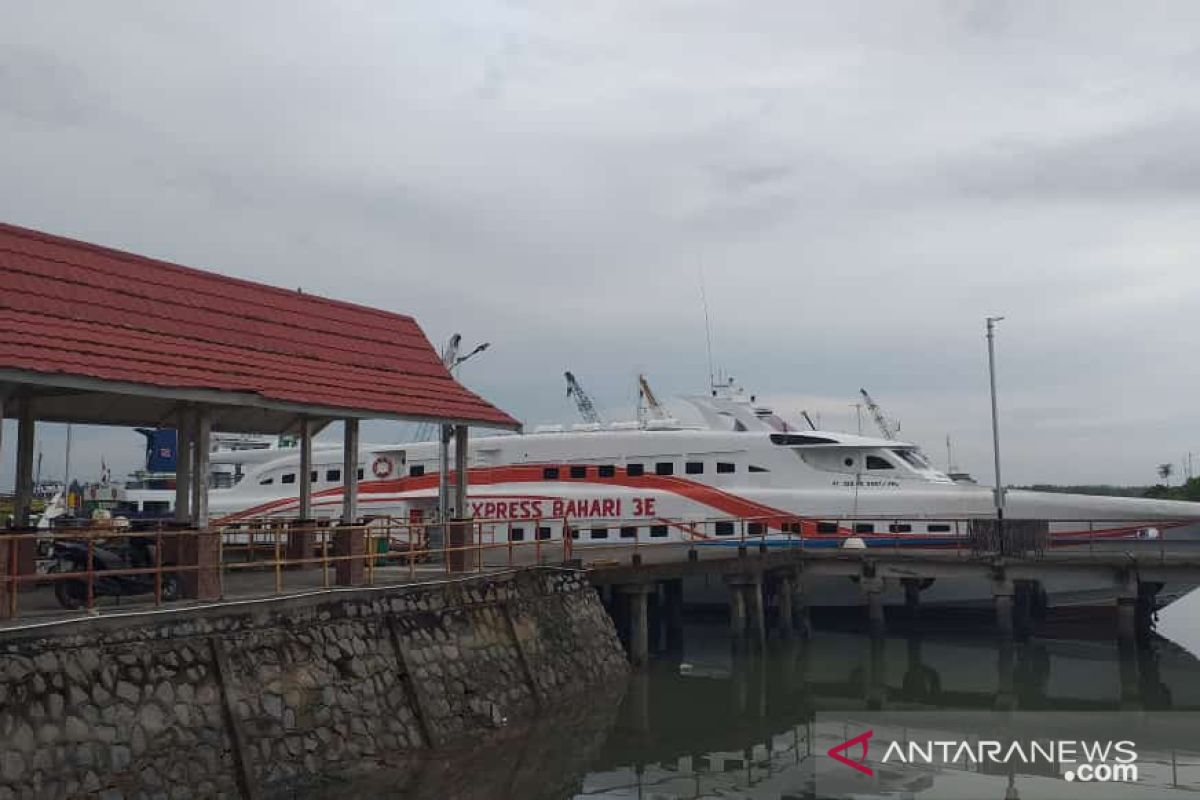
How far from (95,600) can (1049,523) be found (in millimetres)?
22818

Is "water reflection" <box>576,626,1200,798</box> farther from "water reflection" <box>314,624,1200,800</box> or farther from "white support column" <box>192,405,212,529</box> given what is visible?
"white support column" <box>192,405,212,529</box>

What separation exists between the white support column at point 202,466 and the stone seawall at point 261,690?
2029 millimetres

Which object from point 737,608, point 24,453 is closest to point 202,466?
point 24,453

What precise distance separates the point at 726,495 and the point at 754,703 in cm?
951

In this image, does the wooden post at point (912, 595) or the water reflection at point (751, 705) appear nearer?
the water reflection at point (751, 705)

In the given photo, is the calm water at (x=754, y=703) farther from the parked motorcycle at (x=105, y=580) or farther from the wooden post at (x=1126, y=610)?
the parked motorcycle at (x=105, y=580)

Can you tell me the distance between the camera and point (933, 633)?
29344 millimetres

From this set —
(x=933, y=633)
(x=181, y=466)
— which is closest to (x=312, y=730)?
(x=181, y=466)

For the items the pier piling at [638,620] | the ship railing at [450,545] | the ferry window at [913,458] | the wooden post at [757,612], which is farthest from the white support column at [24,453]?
the ferry window at [913,458]

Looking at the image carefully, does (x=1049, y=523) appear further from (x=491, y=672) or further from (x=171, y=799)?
(x=171, y=799)

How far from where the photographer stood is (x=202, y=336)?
1686cm

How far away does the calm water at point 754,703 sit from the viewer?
49.6 ft

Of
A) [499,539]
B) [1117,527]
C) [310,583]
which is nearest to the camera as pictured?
[310,583]

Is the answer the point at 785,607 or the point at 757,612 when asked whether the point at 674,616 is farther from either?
the point at 785,607
